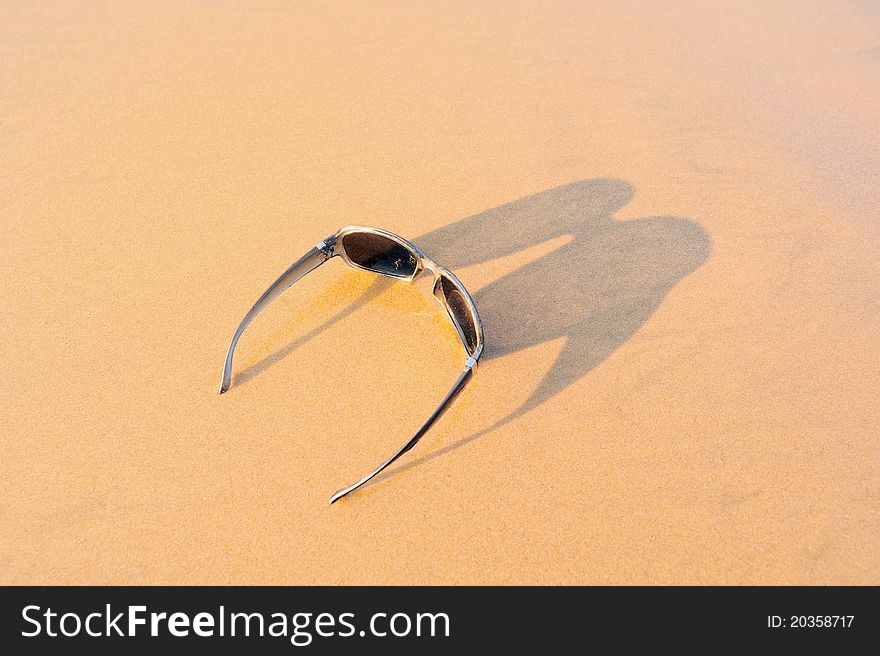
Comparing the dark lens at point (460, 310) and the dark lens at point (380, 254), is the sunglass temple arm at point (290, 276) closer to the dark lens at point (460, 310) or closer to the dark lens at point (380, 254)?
the dark lens at point (380, 254)

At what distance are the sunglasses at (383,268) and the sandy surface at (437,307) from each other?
0.06 metres

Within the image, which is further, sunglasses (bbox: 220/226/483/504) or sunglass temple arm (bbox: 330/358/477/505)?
sunglasses (bbox: 220/226/483/504)

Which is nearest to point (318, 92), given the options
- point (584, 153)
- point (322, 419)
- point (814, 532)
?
point (584, 153)

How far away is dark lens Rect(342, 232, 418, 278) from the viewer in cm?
178

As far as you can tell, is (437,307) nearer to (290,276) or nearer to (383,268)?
(383,268)

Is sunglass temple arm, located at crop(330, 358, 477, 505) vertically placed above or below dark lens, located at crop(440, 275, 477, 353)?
below

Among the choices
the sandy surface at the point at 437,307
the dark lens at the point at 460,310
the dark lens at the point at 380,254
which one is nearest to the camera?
the sandy surface at the point at 437,307

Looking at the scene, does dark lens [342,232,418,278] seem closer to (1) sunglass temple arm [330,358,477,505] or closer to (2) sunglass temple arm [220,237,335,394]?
(2) sunglass temple arm [220,237,335,394]

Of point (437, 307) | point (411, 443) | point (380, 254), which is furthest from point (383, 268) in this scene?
point (411, 443)

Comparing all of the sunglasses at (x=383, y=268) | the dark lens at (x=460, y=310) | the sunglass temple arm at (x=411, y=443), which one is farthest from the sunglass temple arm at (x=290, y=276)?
the sunglass temple arm at (x=411, y=443)

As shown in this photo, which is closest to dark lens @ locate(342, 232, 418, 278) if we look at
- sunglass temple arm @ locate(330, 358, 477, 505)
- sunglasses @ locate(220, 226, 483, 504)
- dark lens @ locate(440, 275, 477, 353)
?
sunglasses @ locate(220, 226, 483, 504)

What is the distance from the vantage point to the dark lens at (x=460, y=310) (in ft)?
5.33

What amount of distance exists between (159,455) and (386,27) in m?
2.07

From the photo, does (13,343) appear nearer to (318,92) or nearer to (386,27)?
(318,92)
